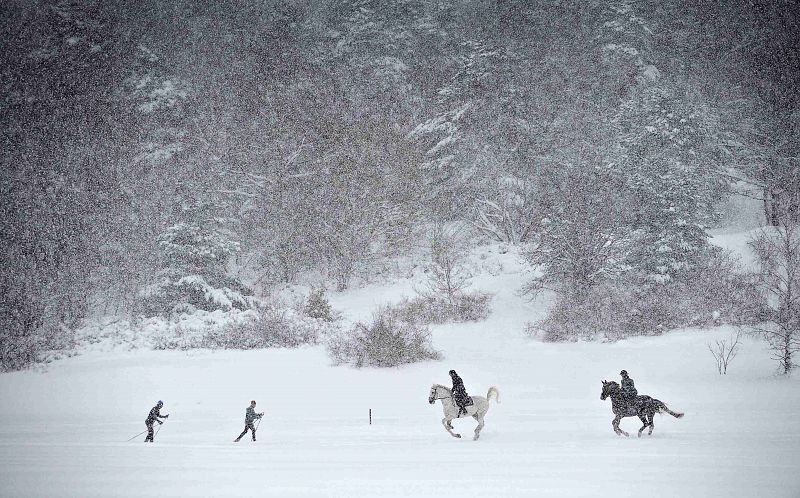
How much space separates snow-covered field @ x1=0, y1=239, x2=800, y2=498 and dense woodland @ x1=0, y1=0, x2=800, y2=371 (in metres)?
3.58

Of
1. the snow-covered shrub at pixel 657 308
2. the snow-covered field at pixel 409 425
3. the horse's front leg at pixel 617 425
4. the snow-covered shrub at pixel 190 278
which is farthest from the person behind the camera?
the snow-covered shrub at pixel 190 278

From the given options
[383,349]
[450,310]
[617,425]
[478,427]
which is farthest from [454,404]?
[450,310]

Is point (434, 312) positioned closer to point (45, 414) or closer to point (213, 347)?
point (213, 347)

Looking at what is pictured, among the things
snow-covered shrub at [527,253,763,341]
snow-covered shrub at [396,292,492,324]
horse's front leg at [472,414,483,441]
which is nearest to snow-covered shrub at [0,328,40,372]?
snow-covered shrub at [396,292,492,324]

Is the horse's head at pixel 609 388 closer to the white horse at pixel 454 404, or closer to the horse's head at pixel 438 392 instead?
the white horse at pixel 454 404

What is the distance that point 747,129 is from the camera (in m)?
35.0

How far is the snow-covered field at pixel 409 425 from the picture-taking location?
767cm

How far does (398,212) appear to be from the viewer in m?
33.7

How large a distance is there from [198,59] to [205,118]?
923 centimetres

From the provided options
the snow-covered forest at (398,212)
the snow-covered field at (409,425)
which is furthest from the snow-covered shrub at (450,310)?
the snow-covered field at (409,425)

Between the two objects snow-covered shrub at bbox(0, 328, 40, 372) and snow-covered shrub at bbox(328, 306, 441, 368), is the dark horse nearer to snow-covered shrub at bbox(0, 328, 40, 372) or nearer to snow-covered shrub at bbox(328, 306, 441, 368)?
snow-covered shrub at bbox(328, 306, 441, 368)

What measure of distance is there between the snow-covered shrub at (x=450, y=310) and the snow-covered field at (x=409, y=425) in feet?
2.70

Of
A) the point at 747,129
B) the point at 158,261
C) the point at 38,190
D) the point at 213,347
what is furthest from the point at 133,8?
the point at 747,129

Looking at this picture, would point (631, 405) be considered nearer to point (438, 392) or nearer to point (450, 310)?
point (438, 392)
